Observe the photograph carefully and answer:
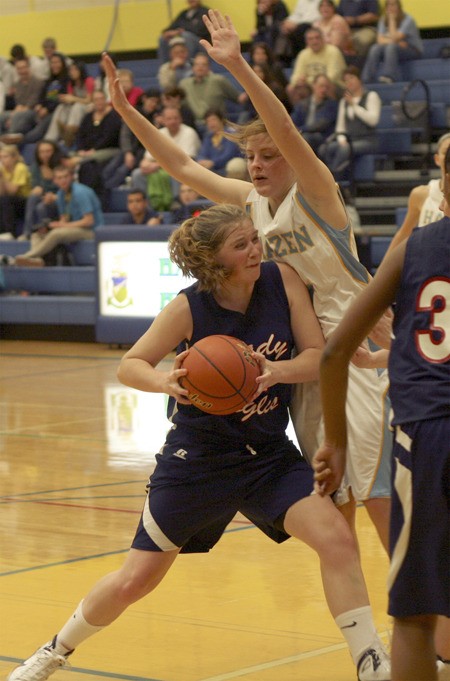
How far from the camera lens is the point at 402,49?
16.5 meters

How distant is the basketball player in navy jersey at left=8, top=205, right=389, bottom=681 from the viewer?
3719mm

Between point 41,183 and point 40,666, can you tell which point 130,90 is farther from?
point 40,666

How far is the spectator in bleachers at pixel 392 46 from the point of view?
16281 millimetres

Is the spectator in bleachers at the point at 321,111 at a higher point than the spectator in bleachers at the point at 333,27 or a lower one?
lower

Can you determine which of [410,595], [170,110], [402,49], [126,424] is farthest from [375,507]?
Answer: [402,49]

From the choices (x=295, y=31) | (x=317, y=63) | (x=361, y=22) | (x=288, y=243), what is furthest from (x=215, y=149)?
(x=288, y=243)

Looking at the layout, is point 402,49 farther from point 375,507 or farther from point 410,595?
point 410,595

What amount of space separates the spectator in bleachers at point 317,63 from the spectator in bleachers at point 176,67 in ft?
7.15

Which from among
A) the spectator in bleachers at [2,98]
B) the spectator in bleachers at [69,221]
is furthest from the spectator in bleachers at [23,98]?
the spectator in bleachers at [69,221]

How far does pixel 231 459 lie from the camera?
12.3ft

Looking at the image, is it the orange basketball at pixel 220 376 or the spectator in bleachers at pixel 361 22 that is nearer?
the orange basketball at pixel 220 376

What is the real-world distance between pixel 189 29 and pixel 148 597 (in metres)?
14.9

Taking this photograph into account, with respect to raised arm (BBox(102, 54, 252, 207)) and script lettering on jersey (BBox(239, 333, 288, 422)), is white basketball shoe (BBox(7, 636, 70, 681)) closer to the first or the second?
script lettering on jersey (BBox(239, 333, 288, 422))

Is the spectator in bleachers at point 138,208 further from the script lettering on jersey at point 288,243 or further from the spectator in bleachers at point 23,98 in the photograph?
the script lettering on jersey at point 288,243
